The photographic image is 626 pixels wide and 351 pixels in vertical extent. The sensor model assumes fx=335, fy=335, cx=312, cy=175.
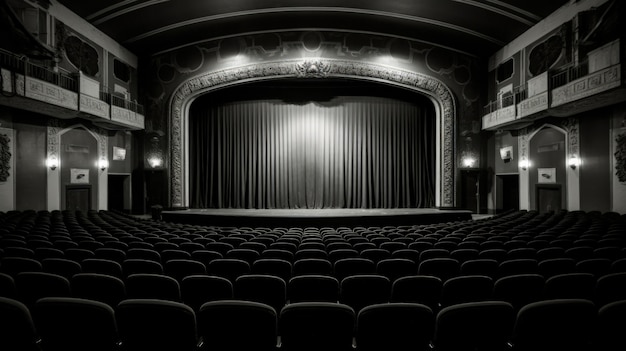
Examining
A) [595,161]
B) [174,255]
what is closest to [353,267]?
[174,255]

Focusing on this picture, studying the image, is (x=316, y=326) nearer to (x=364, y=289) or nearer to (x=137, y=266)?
(x=364, y=289)

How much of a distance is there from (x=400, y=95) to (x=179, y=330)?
48.4ft

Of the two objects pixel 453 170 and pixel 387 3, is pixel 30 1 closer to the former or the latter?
pixel 387 3

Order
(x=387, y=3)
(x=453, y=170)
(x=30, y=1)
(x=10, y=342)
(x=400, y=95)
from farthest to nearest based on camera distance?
(x=400, y=95), (x=453, y=170), (x=387, y=3), (x=30, y=1), (x=10, y=342)

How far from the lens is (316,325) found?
1762 mm

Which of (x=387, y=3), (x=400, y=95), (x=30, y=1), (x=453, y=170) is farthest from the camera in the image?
(x=400, y=95)

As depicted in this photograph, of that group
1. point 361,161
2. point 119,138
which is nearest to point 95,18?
point 119,138

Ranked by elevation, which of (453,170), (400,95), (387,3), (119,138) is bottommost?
(453,170)

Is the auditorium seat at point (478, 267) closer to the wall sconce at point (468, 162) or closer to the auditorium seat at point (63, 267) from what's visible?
the auditorium seat at point (63, 267)

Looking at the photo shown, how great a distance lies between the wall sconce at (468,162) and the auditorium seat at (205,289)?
12.5 meters

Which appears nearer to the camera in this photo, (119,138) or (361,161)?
(119,138)

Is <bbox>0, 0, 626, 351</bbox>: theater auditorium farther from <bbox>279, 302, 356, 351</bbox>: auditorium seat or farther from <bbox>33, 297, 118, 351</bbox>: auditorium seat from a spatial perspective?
<bbox>279, 302, 356, 351</bbox>: auditorium seat

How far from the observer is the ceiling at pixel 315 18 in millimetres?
10562

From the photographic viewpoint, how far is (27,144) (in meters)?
9.83
